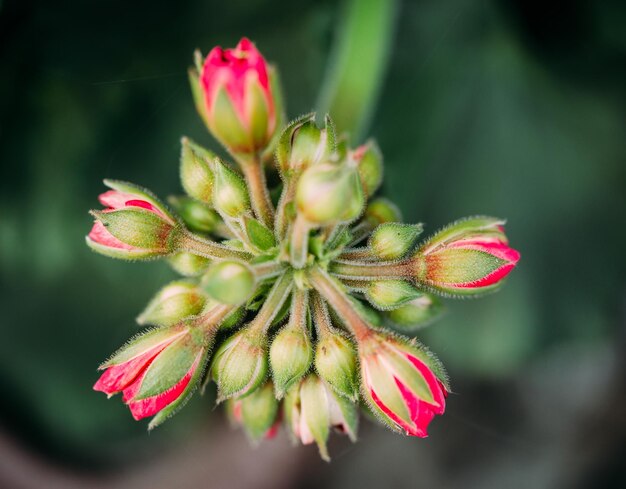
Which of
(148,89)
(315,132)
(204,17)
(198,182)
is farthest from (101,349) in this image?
(315,132)

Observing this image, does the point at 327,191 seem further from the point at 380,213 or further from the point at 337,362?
the point at 380,213

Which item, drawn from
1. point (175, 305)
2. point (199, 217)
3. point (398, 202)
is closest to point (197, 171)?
point (199, 217)

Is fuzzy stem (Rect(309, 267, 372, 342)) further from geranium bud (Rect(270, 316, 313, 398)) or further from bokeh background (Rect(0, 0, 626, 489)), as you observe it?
bokeh background (Rect(0, 0, 626, 489))

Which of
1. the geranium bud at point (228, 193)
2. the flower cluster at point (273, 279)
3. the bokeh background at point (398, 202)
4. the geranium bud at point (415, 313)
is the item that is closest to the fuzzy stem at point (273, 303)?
the flower cluster at point (273, 279)

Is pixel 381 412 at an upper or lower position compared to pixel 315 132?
lower

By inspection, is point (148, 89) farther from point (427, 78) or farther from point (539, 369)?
point (539, 369)

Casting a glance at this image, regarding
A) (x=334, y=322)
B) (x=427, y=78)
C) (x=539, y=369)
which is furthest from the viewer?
(x=539, y=369)
